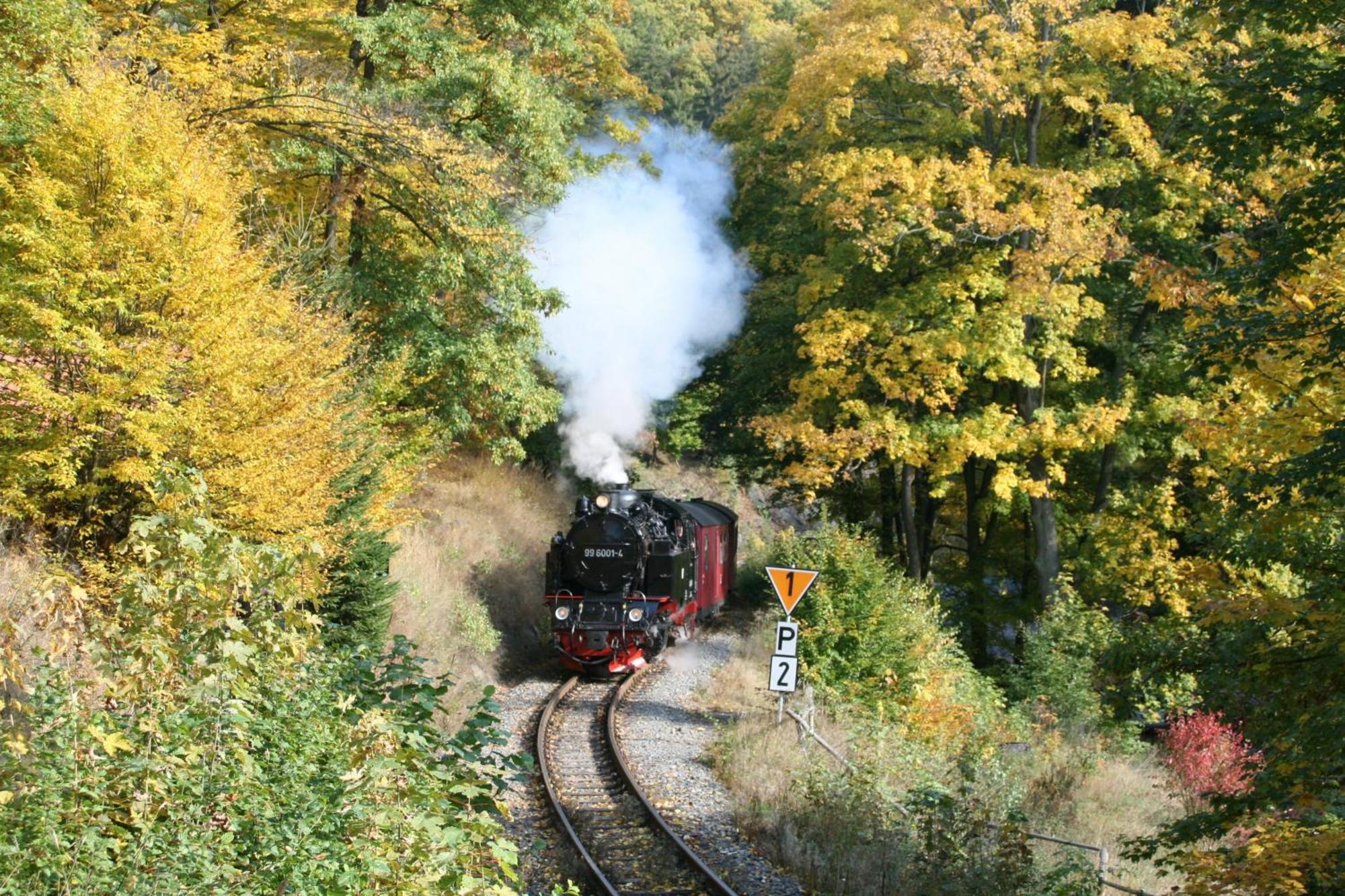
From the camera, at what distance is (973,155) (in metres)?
19.6

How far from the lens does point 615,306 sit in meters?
23.7

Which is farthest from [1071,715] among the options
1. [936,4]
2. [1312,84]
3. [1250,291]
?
[936,4]

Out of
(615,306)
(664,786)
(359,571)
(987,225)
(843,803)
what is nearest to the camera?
(843,803)

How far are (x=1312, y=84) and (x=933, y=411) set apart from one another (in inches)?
457

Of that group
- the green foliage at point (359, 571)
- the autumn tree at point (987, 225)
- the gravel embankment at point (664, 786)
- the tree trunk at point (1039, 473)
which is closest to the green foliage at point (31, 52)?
the green foliage at point (359, 571)

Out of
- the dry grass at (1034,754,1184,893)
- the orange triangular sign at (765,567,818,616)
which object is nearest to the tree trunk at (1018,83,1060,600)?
the dry grass at (1034,754,1184,893)

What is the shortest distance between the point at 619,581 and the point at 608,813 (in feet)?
24.3

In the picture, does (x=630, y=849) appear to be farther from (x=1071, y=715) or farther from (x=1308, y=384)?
(x=1071, y=715)

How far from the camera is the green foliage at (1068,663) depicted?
17.1m

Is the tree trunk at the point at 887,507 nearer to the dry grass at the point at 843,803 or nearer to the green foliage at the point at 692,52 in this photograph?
the dry grass at the point at 843,803

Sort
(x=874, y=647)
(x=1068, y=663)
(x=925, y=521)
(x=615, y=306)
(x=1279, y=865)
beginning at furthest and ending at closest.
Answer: (x=925, y=521) → (x=615, y=306) → (x=1068, y=663) → (x=874, y=647) → (x=1279, y=865)

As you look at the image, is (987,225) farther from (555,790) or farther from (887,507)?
(555,790)

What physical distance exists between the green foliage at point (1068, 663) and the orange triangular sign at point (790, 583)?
5599 millimetres

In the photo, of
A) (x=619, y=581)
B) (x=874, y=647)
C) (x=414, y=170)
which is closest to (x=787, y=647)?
(x=874, y=647)
